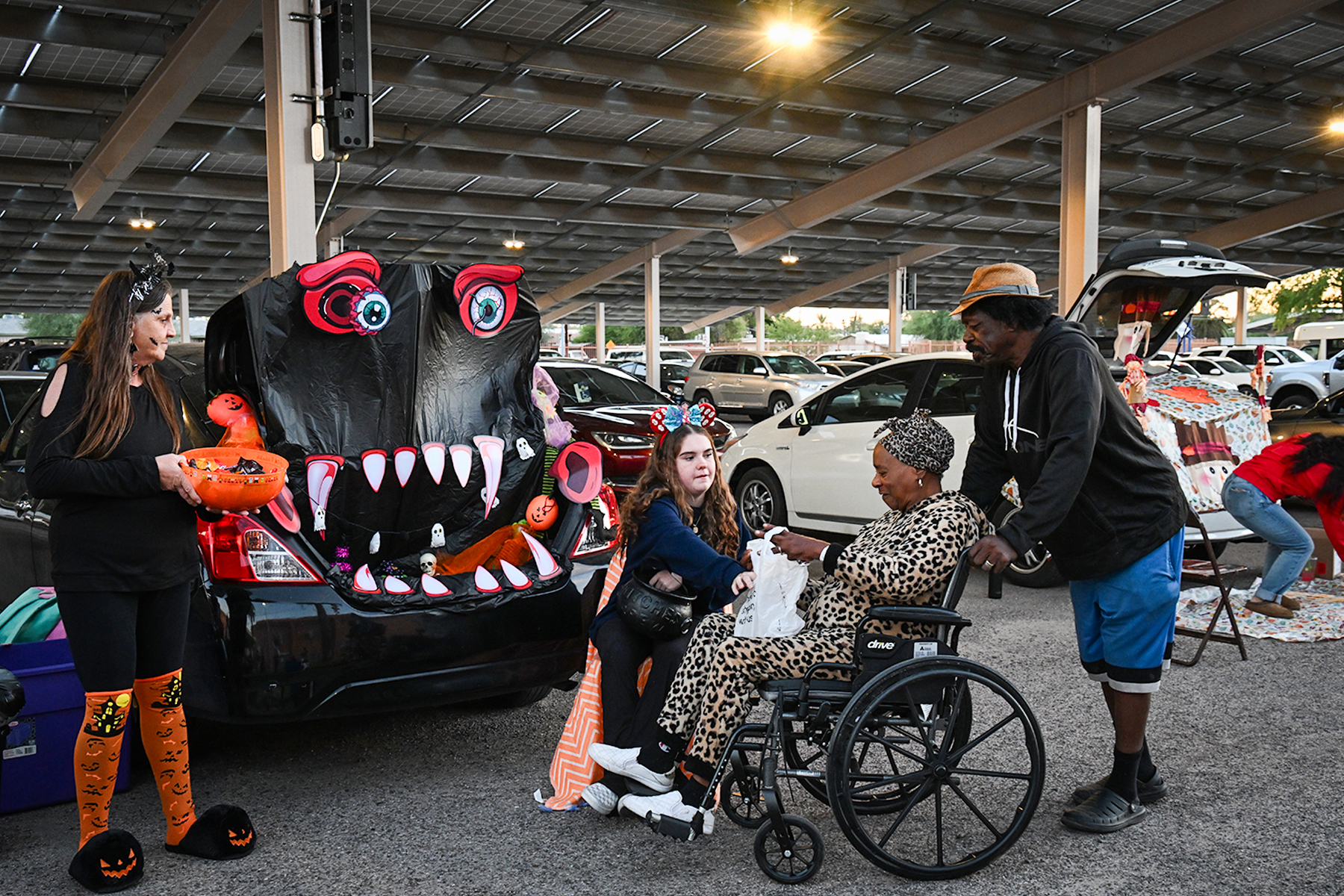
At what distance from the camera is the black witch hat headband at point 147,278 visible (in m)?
3.23

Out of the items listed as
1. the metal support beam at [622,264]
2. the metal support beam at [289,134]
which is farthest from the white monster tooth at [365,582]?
the metal support beam at [622,264]

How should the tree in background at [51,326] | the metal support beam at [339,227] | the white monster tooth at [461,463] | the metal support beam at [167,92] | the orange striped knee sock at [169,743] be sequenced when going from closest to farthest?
the orange striped knee sock at [169,743]
the white monster tooth at [461,463]
the metal support beam at [167,92]
the metal support beam at [339,227]
the tree in background at [51,326]

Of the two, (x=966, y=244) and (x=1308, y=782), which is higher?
(x=966, y=244)

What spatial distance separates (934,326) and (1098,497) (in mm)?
84410

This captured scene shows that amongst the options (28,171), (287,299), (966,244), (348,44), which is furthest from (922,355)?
(966,244)

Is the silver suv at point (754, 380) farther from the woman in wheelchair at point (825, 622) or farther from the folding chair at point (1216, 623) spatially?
the woman in wheelchair at point (825, 622)

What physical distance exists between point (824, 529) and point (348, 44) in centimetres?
Answer: 495

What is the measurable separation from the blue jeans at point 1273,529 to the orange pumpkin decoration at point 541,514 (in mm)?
4173

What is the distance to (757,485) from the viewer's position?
935 centimetres

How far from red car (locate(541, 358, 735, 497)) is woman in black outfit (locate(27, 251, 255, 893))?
5.11m

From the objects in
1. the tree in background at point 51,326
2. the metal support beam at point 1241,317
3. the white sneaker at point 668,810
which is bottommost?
the white sneaker at point 668,810

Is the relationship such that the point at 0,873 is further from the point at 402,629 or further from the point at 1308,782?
the point at 1308,782

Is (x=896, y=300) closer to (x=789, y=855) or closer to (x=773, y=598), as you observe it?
(x=773, y=598)

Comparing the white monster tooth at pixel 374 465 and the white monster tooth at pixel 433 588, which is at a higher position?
the white monster tooth at pixel 374 465
